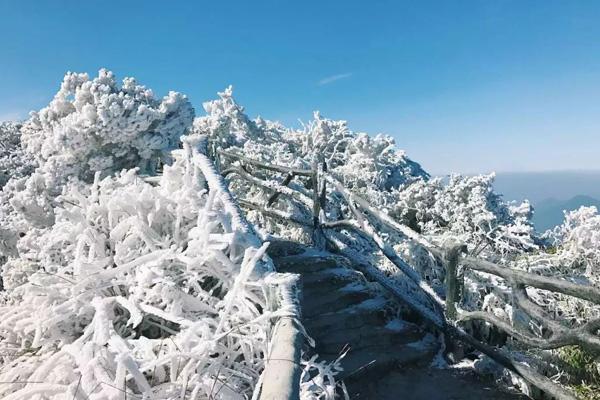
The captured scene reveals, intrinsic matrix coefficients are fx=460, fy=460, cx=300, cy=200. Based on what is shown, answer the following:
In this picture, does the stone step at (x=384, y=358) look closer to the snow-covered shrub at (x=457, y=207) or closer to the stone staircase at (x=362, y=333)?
the stone staircase at (x=362, y=333)

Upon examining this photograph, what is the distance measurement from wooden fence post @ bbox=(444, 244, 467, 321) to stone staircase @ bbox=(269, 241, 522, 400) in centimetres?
59

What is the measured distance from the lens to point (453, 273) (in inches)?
150

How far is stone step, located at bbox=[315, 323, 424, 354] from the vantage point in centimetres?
400

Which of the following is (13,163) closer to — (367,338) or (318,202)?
(318,202)

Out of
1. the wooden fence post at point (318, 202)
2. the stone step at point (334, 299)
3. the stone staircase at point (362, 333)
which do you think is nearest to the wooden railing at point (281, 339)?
the stone staircase at point (362, 333)

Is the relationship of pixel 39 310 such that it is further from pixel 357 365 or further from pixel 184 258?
pixel 357 365

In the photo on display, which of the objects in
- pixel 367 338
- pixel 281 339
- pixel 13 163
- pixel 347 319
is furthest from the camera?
pixel 13 163

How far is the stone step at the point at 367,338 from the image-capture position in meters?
4.00

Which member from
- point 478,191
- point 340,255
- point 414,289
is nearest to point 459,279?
point 414,289

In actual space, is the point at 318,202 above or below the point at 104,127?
below

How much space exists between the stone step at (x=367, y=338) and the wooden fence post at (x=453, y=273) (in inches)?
23.3

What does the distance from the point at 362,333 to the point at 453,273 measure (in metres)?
1.02

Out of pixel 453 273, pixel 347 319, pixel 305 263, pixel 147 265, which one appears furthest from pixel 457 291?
pixel 147 265

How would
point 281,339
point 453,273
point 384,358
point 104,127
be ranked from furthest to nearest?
point 104,127 → point 384,358 → point 453,273 → point 281,339
